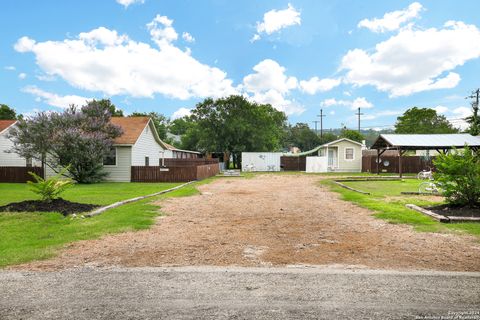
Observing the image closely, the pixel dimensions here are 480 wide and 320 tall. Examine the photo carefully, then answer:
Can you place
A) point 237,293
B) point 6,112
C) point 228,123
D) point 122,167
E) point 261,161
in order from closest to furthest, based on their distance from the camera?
1. point 237,293
2. point 122,167
3. point 261,161
4. point 228,123
5. point 6,112

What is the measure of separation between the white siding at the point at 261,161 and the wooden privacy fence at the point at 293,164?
5.07 ft

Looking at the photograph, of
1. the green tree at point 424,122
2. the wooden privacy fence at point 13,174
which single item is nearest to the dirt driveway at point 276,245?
the wooden privacy fence at point 13,174

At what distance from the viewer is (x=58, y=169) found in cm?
2250

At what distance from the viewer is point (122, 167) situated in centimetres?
2345

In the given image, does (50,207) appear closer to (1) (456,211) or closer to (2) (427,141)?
(1) (456,211)

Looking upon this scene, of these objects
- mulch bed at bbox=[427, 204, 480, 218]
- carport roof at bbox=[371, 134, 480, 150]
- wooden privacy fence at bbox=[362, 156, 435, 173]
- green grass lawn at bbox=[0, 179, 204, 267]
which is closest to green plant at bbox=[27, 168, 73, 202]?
green grass lawn at bbox=[0, 179, 204, 267]

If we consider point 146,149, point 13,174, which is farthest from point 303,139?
point 13,174

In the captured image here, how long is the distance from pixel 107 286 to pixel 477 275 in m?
4.70

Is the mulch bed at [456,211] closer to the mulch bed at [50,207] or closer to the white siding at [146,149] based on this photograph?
the mulch bed at [50,207]

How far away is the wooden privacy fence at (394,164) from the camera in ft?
110

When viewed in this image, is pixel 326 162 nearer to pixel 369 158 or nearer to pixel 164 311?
pixel 369 158

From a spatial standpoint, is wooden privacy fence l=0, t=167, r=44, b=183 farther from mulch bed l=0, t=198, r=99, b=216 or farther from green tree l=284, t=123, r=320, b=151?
green tree l=284, t=123, r=320, b=151

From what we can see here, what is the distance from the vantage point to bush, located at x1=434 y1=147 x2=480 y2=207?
→ 29.0ft

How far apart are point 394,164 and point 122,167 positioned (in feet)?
89.4
